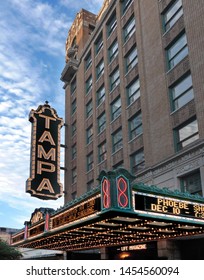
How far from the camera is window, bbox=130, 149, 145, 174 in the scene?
94.4ft

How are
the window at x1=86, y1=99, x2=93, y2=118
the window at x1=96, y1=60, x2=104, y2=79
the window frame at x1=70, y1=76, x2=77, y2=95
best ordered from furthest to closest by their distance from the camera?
1. the window frame at x1=70, y1=76, x2=77, y2=95
2. the window at x1=86, y1=99, x2=93, y2=118
3. the window at x1=96, y1=60, x2=104, y2=79

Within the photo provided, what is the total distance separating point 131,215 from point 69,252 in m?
23.7

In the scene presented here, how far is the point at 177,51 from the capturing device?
26.2 meters

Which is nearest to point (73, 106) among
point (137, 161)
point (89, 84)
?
point (89, 84)

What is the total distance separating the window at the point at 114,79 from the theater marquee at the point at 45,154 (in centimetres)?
689

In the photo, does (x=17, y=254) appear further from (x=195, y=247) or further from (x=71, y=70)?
(x=71, y=70)

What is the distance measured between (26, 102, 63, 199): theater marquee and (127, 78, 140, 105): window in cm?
763

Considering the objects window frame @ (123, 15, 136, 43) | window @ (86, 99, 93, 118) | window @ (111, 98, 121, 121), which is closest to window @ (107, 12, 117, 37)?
window frame @ (123, 15, 136, 43)

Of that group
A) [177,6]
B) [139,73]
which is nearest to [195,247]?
[139,73]

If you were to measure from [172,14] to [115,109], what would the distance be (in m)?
11.3

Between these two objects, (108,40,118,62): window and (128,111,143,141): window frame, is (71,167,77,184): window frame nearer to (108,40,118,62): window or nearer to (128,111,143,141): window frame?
(128,111,143,141): window frame

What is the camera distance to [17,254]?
118 ft

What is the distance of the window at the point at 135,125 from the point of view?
29902 mm

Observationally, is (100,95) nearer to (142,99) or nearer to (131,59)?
(131,59)
